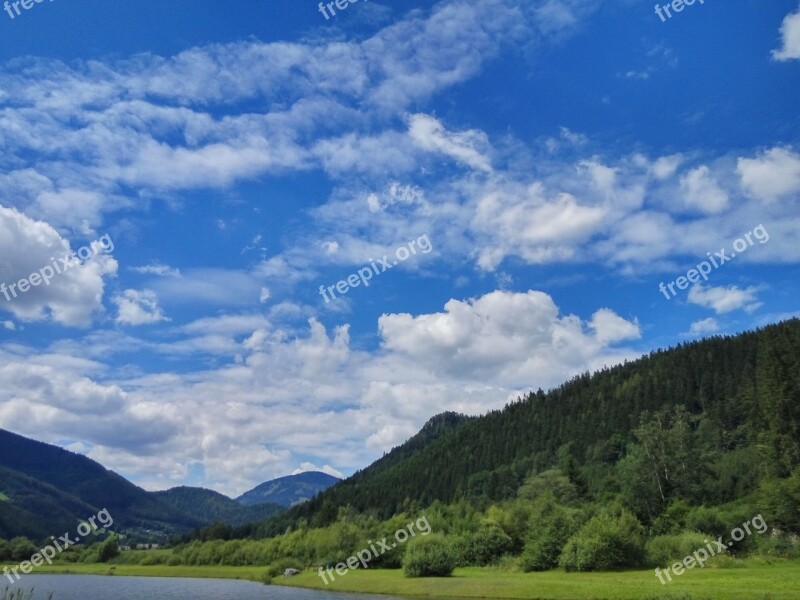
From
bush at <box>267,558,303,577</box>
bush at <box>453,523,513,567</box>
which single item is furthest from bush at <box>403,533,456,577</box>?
bush at <box>267,558,303,577</box>

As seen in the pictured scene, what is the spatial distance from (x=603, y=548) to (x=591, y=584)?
730 inches

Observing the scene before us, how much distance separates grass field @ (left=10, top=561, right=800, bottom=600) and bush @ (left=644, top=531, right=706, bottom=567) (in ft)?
26.5

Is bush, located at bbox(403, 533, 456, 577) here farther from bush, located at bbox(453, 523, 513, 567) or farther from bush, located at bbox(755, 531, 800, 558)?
bush, located at bbox(755, 531, 800, 558)

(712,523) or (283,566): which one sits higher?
(712,523)

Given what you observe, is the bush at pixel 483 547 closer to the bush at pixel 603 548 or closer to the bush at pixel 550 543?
the bush at pixel 550 543

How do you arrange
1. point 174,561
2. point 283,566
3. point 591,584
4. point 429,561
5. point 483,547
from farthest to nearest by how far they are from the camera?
point 174,561 < point 283,566 < point 483,547 < point 429,561 < point 591,584

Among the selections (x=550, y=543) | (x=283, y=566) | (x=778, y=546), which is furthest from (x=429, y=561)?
(x=283, y=566)

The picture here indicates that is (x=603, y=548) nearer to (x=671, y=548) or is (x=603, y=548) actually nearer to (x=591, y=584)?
(x=671, y=548)

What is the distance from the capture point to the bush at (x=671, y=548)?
264 feet

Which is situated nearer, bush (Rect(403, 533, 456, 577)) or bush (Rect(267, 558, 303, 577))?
bush (Rect(403, 533, 456, 577))

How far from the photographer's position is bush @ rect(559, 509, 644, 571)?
266ft

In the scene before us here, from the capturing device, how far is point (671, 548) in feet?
274

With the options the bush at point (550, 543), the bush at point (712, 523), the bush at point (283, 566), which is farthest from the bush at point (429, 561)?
the bush at point (283, 566)

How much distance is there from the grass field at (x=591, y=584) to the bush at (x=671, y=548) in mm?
8081
